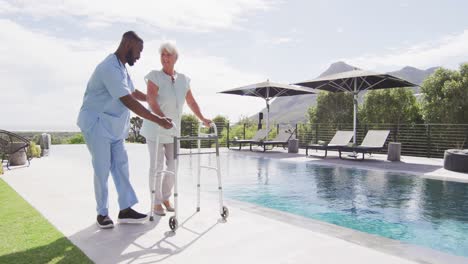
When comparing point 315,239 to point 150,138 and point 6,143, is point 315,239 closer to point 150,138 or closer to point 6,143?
point 150,138

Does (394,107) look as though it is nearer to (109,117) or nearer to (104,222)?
(109,117)

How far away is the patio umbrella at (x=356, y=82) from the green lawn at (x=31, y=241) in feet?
32.6

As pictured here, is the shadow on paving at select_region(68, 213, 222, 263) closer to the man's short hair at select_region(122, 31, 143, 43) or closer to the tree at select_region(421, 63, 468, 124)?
the man's short hair at select_region(122, 31, 143, 43)

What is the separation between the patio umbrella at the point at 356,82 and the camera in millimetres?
11242

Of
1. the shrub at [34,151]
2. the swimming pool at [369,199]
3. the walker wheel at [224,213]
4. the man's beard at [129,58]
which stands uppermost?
the man's beard at [129,58]

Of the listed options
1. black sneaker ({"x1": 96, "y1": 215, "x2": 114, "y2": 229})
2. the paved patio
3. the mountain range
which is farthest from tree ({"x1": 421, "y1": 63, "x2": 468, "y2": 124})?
the mountain range

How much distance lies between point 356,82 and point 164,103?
9.69m

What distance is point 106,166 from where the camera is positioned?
10.8ft

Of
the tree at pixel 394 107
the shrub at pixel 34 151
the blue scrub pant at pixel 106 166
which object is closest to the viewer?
the blue scrub pant at pixel 106 166

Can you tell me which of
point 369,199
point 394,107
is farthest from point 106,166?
point 394,107

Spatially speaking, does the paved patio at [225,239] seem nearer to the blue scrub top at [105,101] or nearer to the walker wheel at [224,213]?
the walker wheel at [224,213]

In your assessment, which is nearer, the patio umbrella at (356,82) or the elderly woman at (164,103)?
the elderly woman at (164,103)

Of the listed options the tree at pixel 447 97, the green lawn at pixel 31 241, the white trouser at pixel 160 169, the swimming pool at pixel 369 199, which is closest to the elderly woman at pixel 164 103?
the white trouser at pixel 160 169

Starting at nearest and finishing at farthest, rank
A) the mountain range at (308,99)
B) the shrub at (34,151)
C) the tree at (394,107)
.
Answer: the shrub at (34,151) → the tree at (394,107) → the mountain range at (308,99)
